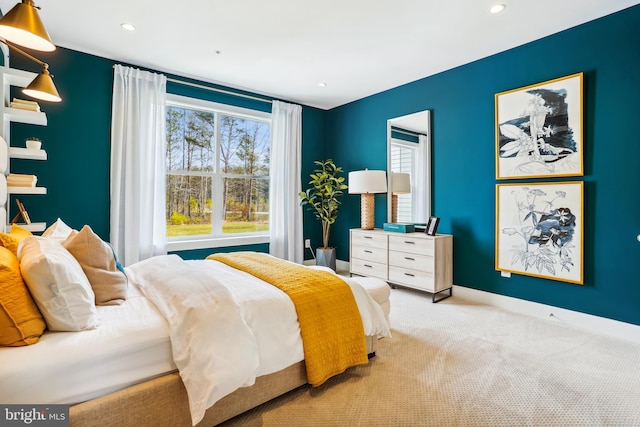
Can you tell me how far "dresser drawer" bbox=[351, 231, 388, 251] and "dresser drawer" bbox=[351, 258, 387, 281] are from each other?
224 mm

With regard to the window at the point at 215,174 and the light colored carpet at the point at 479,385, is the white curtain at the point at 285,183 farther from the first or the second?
the light colored carpet at the point at 479,385

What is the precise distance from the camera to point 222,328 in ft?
4.85

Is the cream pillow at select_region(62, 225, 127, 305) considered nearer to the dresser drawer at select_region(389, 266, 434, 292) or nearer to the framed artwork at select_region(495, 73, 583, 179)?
the dresser drawer at select_region(389, 266, 434, 292)

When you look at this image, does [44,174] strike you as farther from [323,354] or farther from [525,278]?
[525,278]

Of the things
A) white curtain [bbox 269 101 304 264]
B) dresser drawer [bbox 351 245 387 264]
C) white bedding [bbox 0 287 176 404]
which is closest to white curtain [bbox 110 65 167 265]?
white curtain [bbox 269 101 304 264]

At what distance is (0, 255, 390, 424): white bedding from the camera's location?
47.6 inches

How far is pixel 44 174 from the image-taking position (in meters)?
3.23

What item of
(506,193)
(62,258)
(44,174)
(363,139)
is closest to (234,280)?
(62,258)

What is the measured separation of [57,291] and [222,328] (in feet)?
2.30

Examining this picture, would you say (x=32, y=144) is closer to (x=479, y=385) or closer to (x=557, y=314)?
(x=479, y=385)

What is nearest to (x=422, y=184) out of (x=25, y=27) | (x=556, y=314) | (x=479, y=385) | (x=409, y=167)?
(x=409, y=167)

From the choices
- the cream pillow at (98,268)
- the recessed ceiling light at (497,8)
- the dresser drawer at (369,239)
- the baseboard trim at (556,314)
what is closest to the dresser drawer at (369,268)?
the dresser drawer at (369,239)

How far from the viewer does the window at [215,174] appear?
4.12 meters

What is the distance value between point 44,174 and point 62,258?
7.78 feet
